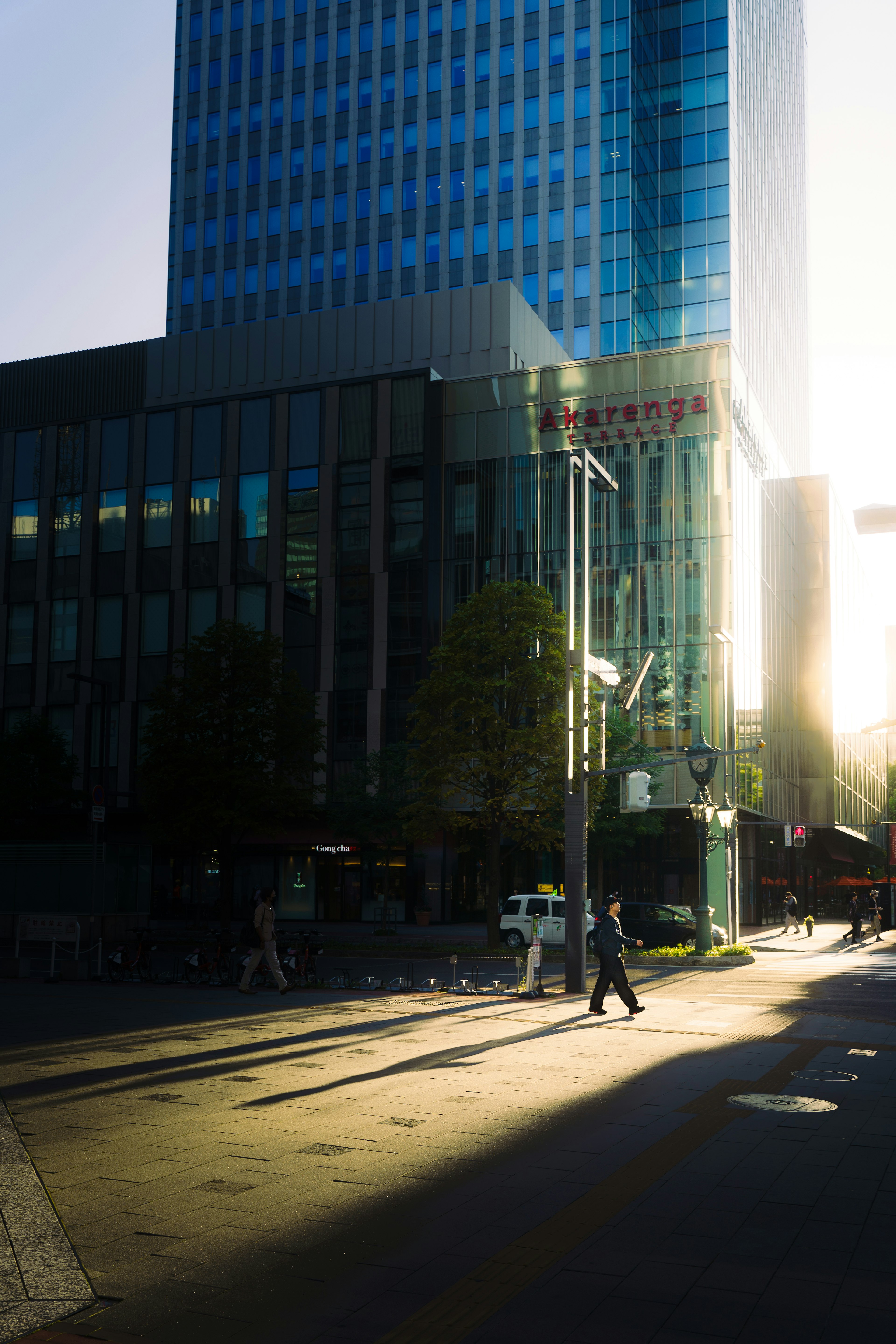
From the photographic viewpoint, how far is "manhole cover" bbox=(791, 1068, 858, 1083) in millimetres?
12711

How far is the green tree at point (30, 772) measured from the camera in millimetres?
48375

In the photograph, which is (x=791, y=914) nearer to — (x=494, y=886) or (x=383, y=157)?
(x=494, y=886)

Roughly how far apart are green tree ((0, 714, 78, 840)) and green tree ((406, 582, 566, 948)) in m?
21.2

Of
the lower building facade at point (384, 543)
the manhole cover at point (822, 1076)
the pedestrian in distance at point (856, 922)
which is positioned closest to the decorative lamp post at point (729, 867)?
the lower building facade at point (384, 543)

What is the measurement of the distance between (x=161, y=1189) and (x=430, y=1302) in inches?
109

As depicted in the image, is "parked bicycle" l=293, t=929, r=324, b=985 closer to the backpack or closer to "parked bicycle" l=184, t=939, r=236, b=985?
"parked bicycle" l=184, t=939, r=236, b=985

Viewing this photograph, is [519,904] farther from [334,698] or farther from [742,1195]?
[742,1195]

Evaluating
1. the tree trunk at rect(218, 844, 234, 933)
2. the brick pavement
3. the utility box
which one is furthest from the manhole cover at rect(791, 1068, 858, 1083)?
the tree trunk at rect(218, 844, 234, 933)

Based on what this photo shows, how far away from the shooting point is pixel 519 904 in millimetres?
39594

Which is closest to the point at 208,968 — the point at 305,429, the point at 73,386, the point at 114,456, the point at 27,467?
the point at 305,429

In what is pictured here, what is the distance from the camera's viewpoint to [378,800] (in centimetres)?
4522

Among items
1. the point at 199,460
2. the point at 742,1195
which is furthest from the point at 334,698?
the point at 742,1195

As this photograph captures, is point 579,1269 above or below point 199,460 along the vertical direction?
below

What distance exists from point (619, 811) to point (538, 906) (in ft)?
26.1
